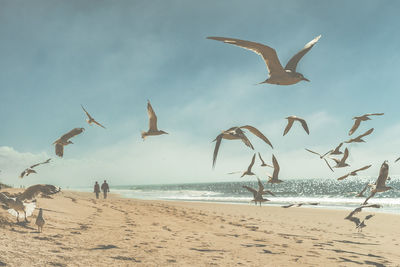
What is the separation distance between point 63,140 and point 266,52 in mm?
3442

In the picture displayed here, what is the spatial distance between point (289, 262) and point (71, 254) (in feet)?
12.8

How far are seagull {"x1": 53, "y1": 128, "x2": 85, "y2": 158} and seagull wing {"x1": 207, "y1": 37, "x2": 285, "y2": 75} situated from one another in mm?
3171

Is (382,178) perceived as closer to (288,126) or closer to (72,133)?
(288,126)

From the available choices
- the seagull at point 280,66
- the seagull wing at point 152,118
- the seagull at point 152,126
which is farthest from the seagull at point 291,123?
the seagull wing at point 152,118

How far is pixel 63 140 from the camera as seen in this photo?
4.69 m

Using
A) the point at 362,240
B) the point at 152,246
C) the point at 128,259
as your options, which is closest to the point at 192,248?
the point at 152,246

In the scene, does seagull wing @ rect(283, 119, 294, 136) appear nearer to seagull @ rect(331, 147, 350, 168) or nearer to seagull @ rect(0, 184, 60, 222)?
seagull @ rect(331, 147, 350, 168)

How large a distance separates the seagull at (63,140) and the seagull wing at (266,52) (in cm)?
317

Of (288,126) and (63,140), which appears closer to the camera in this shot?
(288,126)

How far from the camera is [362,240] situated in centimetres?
898

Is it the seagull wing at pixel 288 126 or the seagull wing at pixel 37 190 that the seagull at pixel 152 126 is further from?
the seagull wing at pixel 288 126

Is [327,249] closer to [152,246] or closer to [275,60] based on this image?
[152,246]

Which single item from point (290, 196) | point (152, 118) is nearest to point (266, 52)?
point (152, 118)

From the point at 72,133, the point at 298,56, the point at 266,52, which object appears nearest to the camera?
the point at 266,52
